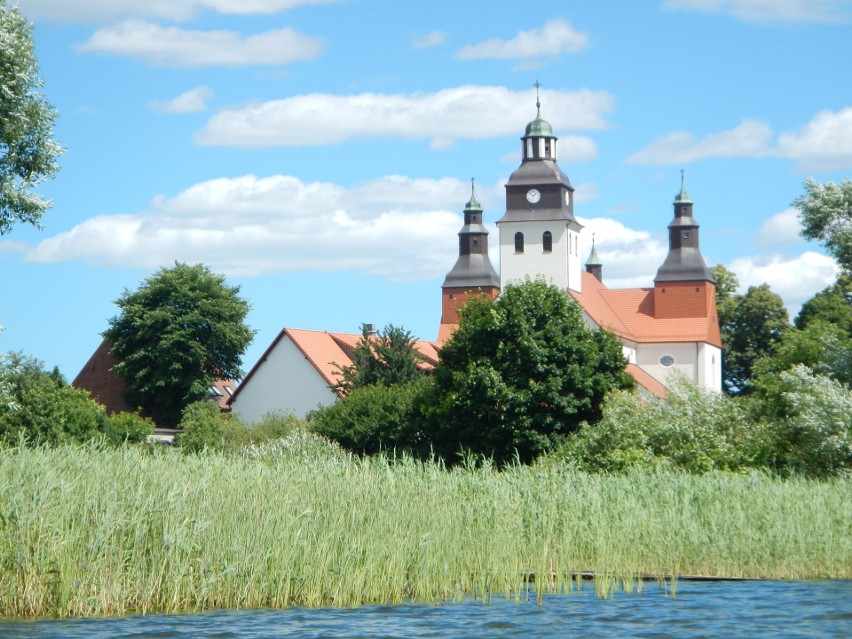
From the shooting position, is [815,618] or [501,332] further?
[501,332]

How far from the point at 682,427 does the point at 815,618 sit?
16692 mm

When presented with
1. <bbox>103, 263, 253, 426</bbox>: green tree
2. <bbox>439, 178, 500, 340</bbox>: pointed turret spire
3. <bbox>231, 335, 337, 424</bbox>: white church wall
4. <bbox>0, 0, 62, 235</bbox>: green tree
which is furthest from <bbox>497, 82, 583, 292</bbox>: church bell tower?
<bbox>0, 0, 62, 235</bbox>: green tree

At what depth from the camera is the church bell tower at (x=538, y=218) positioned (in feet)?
250

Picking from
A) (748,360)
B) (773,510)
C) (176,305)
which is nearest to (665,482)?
(773,510)

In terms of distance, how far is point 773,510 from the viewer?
62.4ft

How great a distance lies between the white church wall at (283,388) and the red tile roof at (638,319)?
25229mm

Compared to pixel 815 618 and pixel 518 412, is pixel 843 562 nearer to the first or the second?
pixel 815 618

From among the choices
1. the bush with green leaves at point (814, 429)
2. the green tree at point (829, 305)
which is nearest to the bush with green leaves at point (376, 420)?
the green tree at point (829, 305)

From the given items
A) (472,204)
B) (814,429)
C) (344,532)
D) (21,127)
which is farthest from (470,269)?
(344,532)

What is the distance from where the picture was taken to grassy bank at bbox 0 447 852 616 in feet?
41.7

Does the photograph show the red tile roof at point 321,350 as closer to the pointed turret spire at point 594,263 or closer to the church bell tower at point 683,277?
the church bell tower at point 683,277

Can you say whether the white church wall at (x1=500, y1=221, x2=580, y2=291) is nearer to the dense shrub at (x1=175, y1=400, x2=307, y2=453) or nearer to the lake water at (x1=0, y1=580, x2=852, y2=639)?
the dense shrub at (x1=175, y1=400, x2=307, y2=453)

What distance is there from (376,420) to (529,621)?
98.0 ft

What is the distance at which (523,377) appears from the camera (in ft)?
133
